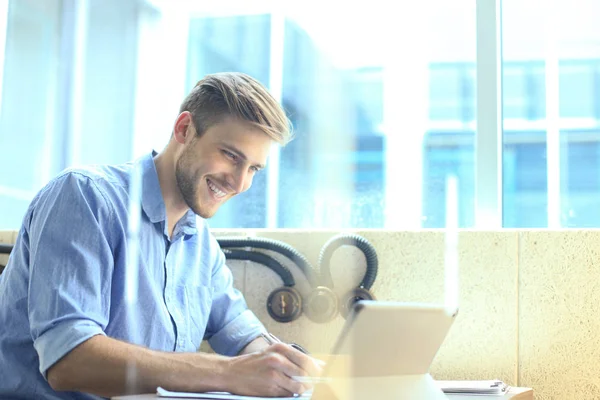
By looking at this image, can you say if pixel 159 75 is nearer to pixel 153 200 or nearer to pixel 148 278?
pixel 153 200

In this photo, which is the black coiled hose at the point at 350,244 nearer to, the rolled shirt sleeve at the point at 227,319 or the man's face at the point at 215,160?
the rolled shirt sleeve at the point at 227,319

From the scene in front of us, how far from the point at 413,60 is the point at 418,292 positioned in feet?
1.93

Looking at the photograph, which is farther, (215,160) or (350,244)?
(350,244)

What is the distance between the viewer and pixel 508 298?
1.63 meters

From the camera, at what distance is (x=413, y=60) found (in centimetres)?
189

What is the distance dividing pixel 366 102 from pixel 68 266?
92 cm

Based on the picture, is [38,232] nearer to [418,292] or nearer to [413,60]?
[418,292]

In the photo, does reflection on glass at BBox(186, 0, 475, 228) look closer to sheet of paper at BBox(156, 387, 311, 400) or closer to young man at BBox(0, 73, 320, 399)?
young man at BBox(0, 73, 320, 399)

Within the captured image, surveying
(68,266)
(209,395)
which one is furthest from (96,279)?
(209,395)

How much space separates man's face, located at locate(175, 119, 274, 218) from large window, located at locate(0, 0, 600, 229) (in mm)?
361

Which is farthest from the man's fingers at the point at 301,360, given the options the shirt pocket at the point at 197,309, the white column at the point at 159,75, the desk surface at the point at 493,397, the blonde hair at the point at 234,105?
the white column at the point at 159,75

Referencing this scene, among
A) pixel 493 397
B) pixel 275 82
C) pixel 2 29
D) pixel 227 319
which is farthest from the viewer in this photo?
pixel 2 29

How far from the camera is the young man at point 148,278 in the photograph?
3.83 ft

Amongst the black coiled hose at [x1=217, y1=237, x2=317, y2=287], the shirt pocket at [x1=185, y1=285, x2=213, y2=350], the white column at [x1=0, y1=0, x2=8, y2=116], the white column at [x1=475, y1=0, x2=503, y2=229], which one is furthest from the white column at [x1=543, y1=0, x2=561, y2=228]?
the white column at [x1=0, y1=0, x2=8, y2=116]
